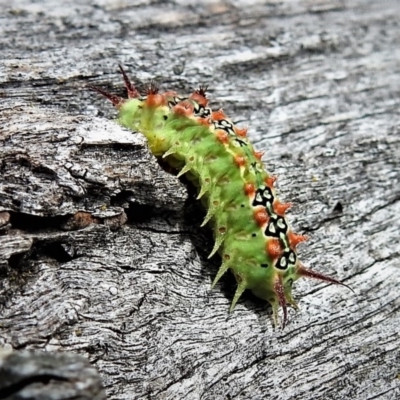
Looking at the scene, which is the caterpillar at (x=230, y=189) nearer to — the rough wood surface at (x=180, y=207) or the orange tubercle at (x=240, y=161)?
the orange tubercle at (x=240, y=161)

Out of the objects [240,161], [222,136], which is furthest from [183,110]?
[240,161]

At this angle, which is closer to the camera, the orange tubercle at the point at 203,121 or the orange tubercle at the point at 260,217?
the orange tubercle at the point at 260,217

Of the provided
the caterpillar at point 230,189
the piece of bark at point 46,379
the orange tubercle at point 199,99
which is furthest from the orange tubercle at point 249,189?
the piece of bark at point 46,379

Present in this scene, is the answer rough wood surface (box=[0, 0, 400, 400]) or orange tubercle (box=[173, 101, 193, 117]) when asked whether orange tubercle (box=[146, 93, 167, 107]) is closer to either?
orange tubercle (box=[173, 101, 193, 117])

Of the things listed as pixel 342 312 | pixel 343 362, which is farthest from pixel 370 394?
pixel 342 312

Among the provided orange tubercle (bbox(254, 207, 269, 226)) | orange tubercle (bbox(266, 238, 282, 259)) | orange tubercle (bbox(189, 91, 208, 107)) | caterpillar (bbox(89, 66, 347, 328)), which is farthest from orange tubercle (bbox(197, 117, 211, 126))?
orange tubercle (bbox(266, 238, 282, 259))

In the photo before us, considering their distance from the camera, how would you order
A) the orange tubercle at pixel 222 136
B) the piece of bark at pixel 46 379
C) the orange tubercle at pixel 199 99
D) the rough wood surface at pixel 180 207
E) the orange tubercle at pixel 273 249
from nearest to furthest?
1. the piece of bark at pixel 46 379
2. the rough wood surface at pixel 180 207
3. the orange tubercle at pixel 273 249
4. the orange tubercle at pixel 222 136
5. the orange tubercle at pixel 199 99

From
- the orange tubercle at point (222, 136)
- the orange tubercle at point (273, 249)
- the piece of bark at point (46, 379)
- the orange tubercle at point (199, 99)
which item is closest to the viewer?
the piece of bark at point (46, 379)

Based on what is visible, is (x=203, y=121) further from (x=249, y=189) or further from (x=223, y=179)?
(x=249, y=189)

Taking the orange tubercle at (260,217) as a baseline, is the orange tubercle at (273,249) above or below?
below
